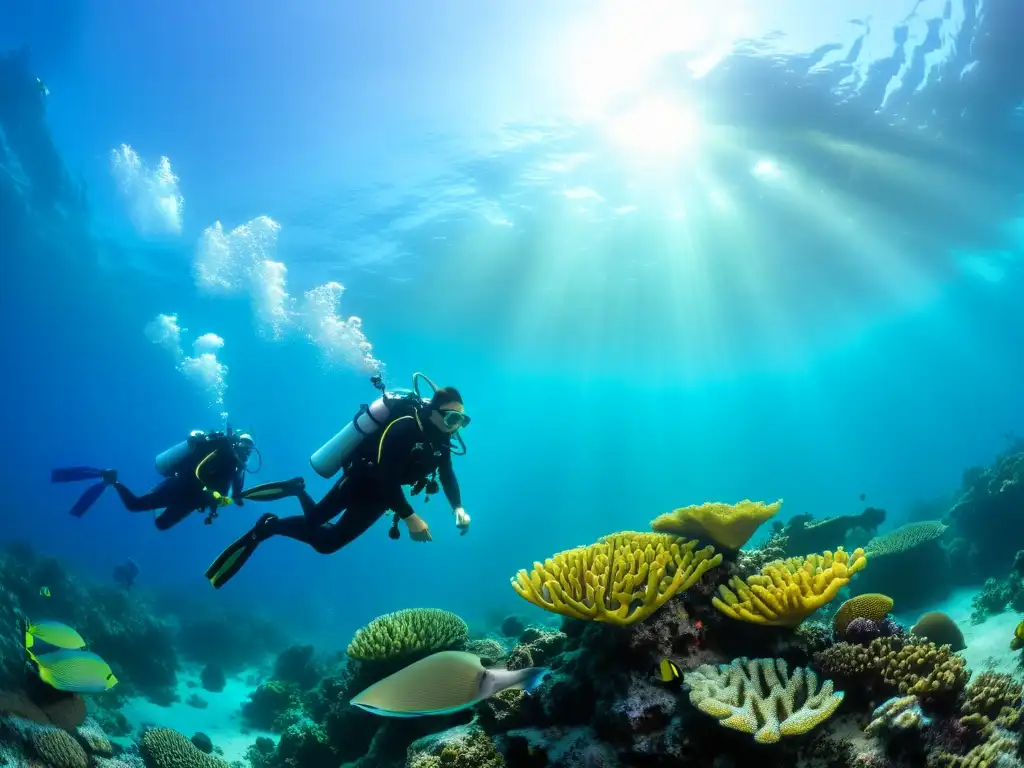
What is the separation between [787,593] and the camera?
3639mm

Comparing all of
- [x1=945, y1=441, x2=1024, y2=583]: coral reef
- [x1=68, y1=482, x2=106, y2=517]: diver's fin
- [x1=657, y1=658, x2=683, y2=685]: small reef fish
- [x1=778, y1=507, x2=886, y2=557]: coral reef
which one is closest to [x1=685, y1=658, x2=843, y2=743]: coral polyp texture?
[x1=657, y1=658, x2=683, y2=685]: small reef fish

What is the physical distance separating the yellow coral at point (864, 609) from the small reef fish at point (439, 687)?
9.19ft

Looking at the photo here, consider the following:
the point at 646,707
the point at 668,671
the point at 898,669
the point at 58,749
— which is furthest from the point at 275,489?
the point at 898,669

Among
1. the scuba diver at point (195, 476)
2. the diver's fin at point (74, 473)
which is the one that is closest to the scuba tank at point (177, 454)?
the scuba diver at point (195, 476)

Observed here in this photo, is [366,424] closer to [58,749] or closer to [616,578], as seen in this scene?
[616,578]

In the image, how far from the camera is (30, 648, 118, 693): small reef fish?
Answer: 5.63m

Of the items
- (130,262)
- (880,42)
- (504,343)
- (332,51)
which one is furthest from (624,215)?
(130,262)

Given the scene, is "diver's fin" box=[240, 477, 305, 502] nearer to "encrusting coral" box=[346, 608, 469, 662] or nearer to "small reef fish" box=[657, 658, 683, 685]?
"encrusting coral" box=[346, 608, 469, 662]

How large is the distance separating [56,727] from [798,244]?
34.4 meters

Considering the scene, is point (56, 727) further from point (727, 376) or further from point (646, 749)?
point (727, 376)

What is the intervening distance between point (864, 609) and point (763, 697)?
1418 millimetres

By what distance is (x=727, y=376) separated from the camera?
2699 inches

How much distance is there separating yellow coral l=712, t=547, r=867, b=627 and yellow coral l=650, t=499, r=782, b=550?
421mm

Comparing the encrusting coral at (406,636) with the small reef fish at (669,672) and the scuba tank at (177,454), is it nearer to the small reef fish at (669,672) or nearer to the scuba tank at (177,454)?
the small reef fish at (669,672)
